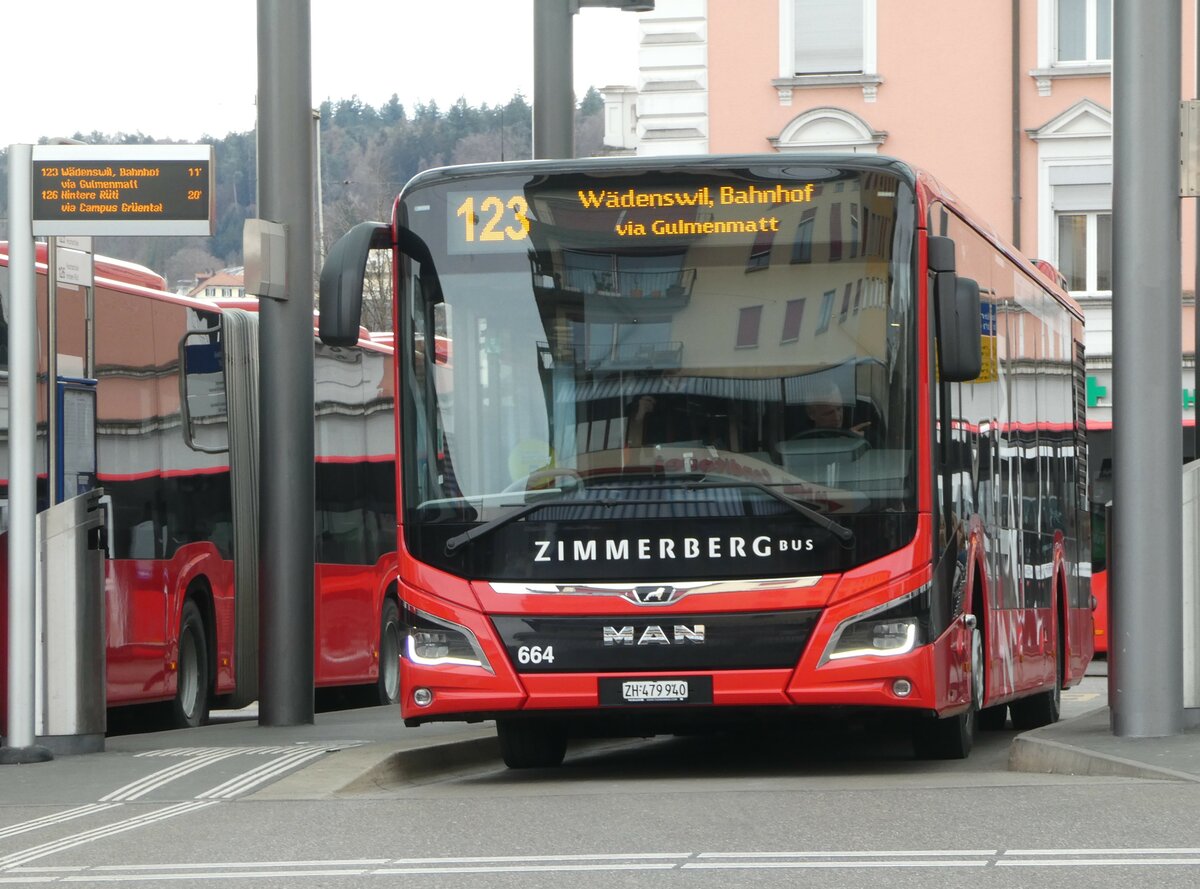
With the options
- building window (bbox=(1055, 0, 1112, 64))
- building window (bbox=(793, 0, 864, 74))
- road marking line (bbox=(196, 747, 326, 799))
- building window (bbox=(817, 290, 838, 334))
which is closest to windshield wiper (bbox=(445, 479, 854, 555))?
building window (bbox=(817, 290, 838, 334))

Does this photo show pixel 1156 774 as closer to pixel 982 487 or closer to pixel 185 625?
pixel 982 487

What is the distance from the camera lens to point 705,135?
34688mm

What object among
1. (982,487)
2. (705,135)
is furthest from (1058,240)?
(982,487)

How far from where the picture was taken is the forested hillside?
277ft

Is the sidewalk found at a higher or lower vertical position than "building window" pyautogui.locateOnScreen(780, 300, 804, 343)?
lower

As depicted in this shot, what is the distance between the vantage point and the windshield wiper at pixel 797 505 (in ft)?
37.2

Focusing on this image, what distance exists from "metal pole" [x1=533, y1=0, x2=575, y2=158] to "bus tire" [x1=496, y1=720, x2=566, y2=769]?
6289 millimetres

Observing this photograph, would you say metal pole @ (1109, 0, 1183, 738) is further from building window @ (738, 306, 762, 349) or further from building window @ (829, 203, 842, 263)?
building window @ (738, 306, 762, 349)

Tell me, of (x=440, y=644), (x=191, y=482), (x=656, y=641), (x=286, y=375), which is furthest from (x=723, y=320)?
(x=191, y=482)

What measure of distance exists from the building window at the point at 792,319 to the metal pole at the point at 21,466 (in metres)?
4.06

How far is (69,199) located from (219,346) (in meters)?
5.06

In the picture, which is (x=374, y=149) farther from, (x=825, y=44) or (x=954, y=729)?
(x=954, y=729)

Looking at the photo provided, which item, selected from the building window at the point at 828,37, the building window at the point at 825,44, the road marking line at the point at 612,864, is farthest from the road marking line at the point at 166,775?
the building window at the point at 828,37

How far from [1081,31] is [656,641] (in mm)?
25011
